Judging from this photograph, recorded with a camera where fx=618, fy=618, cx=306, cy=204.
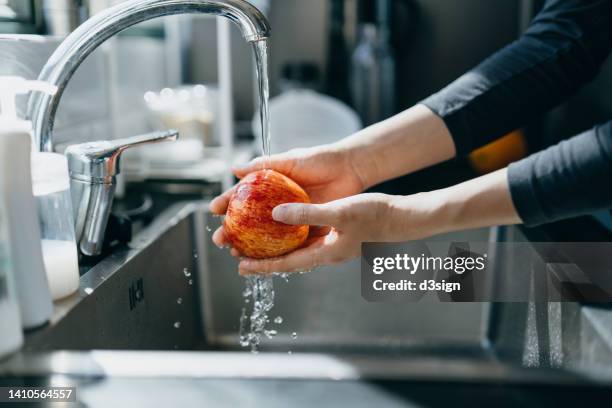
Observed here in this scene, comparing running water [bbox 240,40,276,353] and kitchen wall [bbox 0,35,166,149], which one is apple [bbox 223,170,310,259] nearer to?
running water [bbox 240,40,276,353]

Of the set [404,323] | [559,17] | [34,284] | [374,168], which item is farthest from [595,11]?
[34,284]

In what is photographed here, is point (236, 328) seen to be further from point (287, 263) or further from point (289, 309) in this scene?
point (287, 263)

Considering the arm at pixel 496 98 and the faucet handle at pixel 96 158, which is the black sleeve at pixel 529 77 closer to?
the arm at pixel 496 98

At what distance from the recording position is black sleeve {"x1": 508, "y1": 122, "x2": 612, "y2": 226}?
671 mm

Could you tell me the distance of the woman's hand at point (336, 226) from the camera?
74 cm

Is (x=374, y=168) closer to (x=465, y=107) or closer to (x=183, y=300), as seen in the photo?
(x=465, y=107)

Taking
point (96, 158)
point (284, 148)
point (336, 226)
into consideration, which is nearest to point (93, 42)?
point (96, 158)

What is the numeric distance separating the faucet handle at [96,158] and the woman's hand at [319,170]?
18 centimetres

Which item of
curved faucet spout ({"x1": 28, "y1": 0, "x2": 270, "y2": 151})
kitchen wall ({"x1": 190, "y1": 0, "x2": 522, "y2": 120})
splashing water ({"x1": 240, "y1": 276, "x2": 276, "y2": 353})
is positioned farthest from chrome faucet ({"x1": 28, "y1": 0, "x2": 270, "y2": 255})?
kitchen wall ({"x1": 190, "y1": 0, "x2": 522, "y2": 120})

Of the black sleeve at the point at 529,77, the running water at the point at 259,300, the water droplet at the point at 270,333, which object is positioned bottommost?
the water droplet at the point at 270,333

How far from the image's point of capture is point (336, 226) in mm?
759

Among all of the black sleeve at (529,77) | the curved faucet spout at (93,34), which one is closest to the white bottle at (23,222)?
the curved faucet spout at (93,34)

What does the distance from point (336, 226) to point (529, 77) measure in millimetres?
431

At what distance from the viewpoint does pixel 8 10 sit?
96 centimetres
